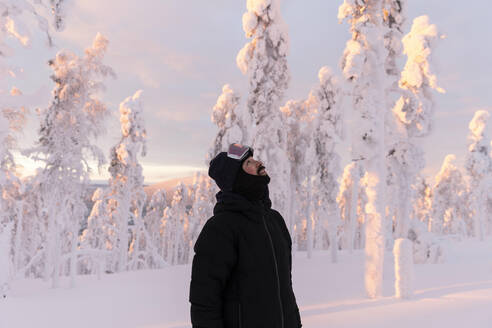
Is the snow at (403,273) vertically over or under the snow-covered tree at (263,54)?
under

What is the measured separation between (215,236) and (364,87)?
30.4ft

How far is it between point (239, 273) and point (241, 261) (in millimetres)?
83

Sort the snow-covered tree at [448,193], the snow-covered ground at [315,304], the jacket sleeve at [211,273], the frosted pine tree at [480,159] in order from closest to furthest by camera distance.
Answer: the jacket sleeve at [211,273] < the snow-covered ground at [315,304] < the frosted pine tree at [480,159] < the snow-covered tree at [448,193]

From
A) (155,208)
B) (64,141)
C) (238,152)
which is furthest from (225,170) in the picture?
(155,208)

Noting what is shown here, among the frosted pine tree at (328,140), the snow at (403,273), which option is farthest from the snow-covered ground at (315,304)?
the frosted pine tree at (328,140)

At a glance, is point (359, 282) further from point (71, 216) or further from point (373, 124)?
point (71, 216)

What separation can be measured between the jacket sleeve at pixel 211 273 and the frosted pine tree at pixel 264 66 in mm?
15297

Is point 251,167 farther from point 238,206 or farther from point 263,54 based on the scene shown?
point 263,54

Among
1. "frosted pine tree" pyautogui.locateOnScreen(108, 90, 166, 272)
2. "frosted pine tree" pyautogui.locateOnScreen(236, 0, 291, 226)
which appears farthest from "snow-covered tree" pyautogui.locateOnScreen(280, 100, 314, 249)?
"frosted pine tree" pyautogui.locateOnScreen(108, 90, 166, 272)

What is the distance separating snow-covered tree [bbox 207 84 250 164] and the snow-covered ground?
7.87 m

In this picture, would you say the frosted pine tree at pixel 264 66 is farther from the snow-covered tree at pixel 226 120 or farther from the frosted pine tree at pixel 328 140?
the frosted pine tree at pixel 328 140

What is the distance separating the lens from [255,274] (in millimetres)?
2287

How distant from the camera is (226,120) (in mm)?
20109

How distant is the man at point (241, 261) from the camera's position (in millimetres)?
2184
